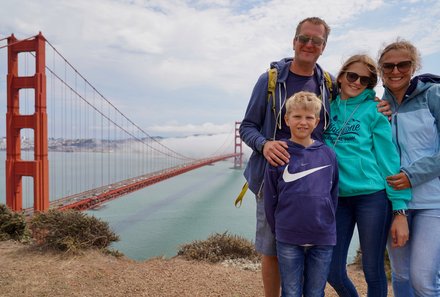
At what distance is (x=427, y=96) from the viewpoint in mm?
1462

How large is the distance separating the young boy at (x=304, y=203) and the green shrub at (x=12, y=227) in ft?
12.3

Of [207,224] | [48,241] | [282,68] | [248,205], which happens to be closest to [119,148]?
[248,205]

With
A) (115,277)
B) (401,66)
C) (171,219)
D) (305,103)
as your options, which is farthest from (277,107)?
(171,219)

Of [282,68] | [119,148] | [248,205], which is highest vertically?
[282,68]

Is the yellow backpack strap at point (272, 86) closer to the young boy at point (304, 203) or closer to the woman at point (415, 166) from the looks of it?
the young boy at point (304, 203)

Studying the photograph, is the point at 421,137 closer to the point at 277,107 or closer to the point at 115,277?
the point at 277,107

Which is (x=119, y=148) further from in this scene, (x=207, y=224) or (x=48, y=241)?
(x=48, y=241)

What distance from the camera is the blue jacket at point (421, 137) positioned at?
4.52 feet

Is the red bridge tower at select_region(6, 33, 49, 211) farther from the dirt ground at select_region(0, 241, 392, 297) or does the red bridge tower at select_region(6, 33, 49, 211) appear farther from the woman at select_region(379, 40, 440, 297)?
the woman at select_region(379, 40, 440, 297)

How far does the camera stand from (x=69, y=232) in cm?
368

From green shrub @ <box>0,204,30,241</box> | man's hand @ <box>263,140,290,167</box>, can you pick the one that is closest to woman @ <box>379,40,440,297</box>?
man's hand @ <box>263,140,290,167</box>

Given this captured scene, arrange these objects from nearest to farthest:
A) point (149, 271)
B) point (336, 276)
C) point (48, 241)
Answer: point (336, 276), point (149, 271), point (48, 241)

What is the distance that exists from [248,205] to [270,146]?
15.7 m

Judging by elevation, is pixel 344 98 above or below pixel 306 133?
above
